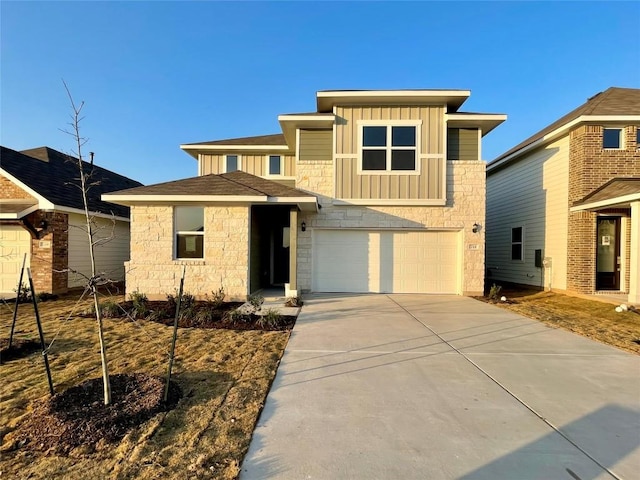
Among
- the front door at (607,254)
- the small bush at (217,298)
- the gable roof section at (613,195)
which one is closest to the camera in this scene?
the small bush at (217,298)

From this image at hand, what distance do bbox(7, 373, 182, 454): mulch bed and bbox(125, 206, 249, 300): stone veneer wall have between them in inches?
210

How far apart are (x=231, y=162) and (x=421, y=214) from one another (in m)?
8.25

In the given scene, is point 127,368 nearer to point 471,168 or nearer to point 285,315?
point 285,315

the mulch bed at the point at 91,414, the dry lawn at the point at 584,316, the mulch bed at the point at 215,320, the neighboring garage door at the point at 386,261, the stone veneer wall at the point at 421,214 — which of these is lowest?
the dry lawn at the point at 584,316

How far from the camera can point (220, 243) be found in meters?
8.97

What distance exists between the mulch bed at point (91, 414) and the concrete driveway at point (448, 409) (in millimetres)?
1101

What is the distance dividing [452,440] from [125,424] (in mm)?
2742

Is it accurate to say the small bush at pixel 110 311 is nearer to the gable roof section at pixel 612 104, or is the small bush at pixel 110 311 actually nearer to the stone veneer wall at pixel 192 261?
the stone veneer wall at pixel 192 261

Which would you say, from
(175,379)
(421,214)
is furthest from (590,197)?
(175,379)

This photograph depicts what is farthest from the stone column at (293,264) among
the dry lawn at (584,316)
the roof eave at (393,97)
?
the dry lawn at (584,316)

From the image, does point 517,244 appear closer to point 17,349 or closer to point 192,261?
point 192,261

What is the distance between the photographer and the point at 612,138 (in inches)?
412

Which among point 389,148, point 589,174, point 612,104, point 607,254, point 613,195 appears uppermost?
point 612,104

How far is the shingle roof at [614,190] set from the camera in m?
8.89
